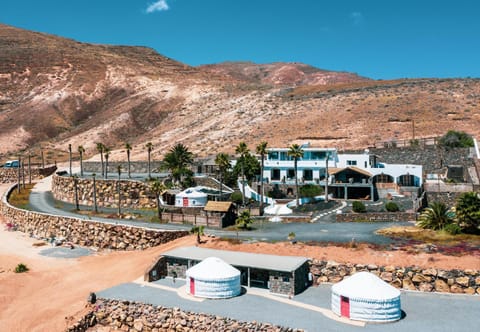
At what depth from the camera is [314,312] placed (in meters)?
26.5

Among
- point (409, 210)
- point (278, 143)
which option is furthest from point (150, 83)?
point (409, 210)

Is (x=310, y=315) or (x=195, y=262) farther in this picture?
(x=195, y=262)

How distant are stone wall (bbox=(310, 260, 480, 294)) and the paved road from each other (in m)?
Result: 0.56

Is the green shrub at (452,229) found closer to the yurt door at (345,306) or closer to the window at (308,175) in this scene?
the yurt door at (345,306)

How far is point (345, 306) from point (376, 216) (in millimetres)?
19383

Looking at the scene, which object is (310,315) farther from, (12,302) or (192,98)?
(192,98)

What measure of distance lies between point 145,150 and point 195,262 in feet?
230

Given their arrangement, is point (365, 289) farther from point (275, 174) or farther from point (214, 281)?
point (275, 174)

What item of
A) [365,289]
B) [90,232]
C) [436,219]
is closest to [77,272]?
[90,232]

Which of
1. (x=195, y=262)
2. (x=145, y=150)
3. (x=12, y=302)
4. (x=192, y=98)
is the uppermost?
(x=192, y=98)

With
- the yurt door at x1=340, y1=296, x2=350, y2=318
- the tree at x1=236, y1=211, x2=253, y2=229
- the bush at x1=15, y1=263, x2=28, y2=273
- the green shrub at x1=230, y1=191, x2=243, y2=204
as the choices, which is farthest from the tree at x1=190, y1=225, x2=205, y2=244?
the yurt door at x1=340, y1=296, x2=350, y2=318

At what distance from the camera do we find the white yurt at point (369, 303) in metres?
25.3

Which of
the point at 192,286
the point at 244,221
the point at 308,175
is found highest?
the point at 308,175

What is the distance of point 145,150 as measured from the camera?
100000 millimetres
